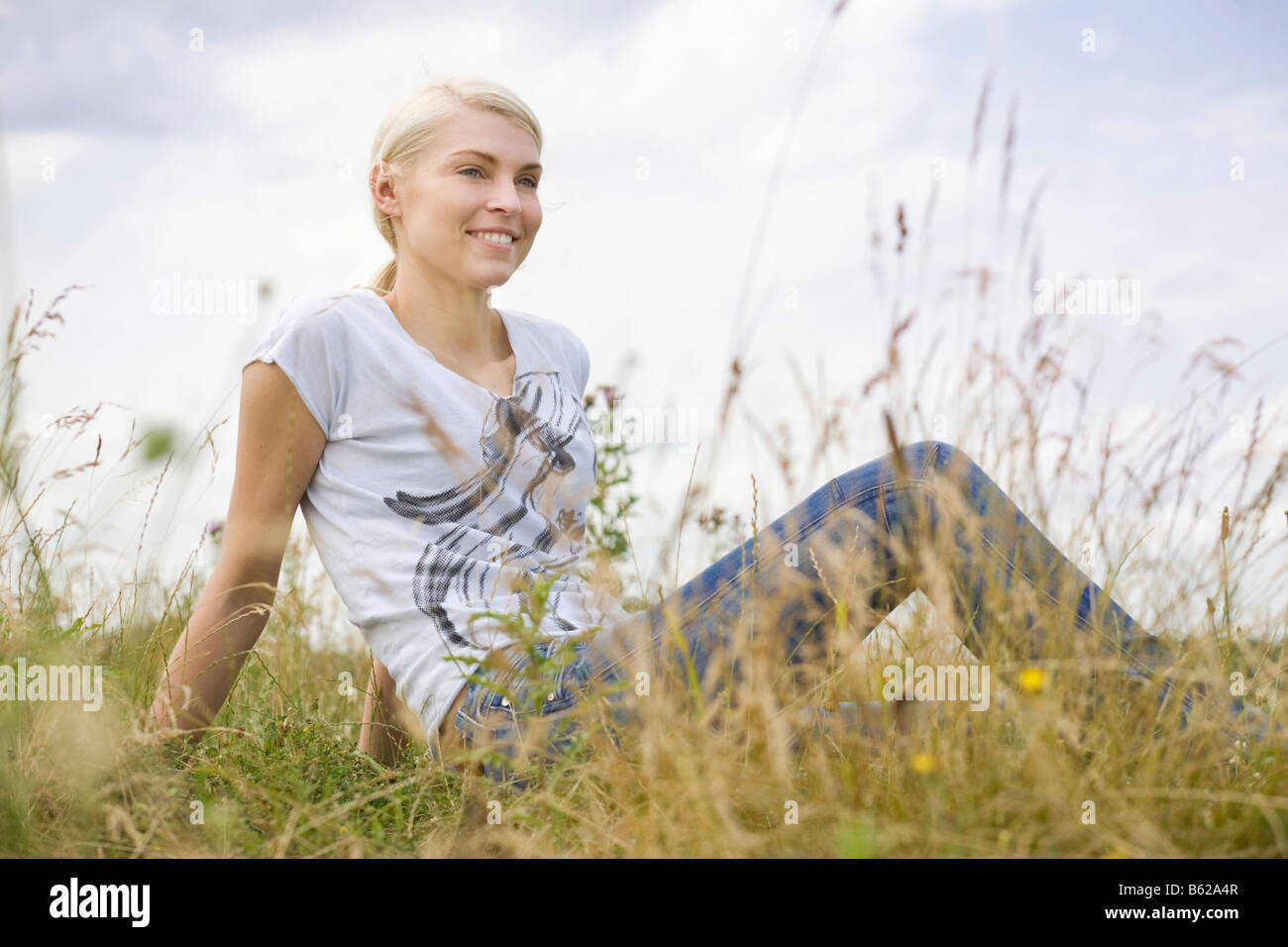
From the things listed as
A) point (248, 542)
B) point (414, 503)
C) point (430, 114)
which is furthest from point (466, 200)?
point (248, 542)

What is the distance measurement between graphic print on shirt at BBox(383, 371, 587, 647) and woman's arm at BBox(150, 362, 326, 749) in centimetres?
23

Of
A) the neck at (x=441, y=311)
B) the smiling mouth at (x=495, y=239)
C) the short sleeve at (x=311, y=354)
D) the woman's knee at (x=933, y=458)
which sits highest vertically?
the smiling mouth at (x=495, y=239)

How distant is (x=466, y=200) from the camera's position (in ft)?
8.34

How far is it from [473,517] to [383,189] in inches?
35.8

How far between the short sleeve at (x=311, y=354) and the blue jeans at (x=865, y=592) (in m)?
0.70

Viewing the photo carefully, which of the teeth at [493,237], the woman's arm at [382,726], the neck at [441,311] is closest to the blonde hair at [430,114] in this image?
the neck at [441,311]

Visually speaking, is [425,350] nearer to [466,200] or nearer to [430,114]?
[466,200]

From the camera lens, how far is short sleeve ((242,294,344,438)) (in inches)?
88.1

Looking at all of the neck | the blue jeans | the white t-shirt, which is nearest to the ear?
the neck

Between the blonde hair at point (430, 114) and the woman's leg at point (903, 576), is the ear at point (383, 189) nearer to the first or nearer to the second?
the blonde hair at point (430, 114)

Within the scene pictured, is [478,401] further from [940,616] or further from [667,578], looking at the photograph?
[940,616]

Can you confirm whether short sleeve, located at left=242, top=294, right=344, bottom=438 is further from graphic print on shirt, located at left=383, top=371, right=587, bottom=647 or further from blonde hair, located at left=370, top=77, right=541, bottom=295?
blonde hair, located at left=370, top=77, right=541, bottom=295

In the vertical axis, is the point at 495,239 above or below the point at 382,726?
above

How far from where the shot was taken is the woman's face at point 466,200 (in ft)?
8.38
